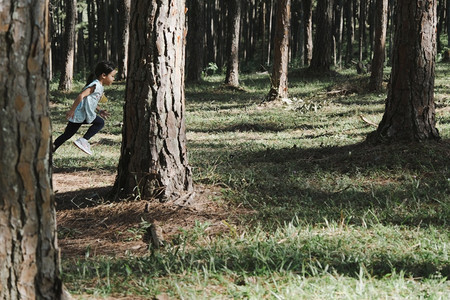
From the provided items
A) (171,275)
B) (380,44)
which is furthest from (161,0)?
(380,44)

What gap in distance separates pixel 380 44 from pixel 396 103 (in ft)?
34.9

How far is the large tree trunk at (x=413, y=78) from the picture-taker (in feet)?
28.2

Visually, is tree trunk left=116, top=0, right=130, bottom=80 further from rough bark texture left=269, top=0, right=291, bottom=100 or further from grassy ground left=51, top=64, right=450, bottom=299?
grassy ground left=51, top=64, right=450, bottom=299

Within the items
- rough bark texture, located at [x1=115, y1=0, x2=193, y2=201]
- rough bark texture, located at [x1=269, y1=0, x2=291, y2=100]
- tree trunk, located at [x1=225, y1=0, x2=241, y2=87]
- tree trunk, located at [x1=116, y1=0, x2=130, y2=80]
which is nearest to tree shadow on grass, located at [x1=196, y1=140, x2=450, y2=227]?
rough bark texture, located at [x1=115, y1=0, x2=193, y2=201]

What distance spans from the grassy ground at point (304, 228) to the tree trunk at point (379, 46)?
5503 mm

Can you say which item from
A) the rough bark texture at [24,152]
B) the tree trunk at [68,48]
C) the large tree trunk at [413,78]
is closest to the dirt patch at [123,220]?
the rough bark texture at [24,152]

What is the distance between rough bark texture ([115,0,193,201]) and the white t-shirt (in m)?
2.37

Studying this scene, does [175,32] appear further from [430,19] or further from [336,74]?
[336,74]

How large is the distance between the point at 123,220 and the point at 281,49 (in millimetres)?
12056

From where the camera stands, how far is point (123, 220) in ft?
21.0

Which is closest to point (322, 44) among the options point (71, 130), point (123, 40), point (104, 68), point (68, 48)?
point (123, 40)

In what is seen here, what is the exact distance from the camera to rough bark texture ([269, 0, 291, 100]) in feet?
56.8

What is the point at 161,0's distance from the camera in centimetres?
666

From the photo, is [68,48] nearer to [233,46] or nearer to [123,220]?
[233,46]
